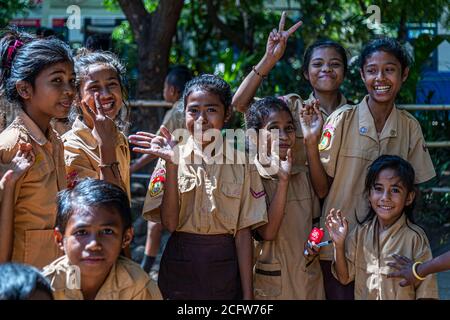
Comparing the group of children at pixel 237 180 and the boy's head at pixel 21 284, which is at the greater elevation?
the group of children at pixel 237 180

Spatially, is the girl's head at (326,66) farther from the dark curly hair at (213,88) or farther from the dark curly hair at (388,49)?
the dark curly hair at (213,88)

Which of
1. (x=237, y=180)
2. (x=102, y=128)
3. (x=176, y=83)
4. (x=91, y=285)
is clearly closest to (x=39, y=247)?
(x=91, y=285)

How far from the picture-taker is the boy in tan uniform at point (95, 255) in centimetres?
283

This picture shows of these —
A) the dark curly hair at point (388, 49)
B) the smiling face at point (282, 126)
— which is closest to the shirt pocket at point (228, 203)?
the smiling face at point (282, 126)

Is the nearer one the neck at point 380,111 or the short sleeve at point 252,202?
the short sleeve at point 252,202

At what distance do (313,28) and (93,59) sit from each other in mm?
5090

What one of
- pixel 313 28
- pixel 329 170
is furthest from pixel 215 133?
pixel 313 28

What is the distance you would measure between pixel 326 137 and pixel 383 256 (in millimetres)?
663

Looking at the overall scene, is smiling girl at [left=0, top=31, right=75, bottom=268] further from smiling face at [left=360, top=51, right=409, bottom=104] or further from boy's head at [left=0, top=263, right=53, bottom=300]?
smiling face at [left=360, top=51, right=409, bottom=104]

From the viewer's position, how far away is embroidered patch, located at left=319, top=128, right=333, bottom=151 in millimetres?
3684

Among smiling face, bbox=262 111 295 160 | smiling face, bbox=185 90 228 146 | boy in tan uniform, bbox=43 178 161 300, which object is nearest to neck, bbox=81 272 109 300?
boy in tan uniform, bbox=43 178 161 300

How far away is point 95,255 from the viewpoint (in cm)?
282

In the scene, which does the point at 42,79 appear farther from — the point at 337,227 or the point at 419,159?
the point at 419,159

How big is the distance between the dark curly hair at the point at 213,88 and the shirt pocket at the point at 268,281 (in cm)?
78
